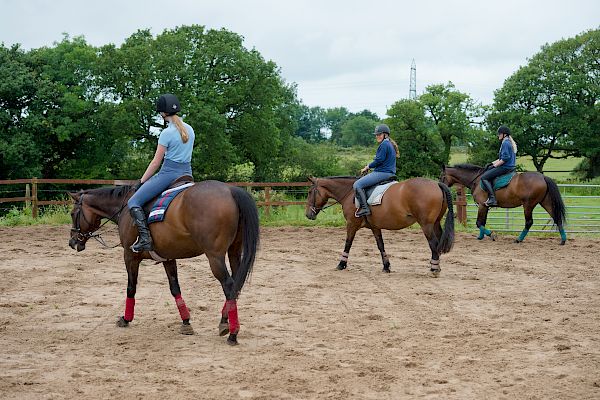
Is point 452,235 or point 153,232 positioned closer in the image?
point 153,232

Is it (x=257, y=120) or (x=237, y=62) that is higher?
(x=237, y=62)

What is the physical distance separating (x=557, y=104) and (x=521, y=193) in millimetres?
30645

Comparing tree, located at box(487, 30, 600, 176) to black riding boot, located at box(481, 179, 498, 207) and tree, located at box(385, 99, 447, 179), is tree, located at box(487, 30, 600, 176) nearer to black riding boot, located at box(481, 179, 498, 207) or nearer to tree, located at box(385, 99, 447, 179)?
tree, located at box(385, 99, 447, 179)

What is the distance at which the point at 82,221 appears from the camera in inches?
324

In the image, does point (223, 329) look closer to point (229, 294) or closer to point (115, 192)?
point (229, 294)

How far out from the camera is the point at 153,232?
7.13 m

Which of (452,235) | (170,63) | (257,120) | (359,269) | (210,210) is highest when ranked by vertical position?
(170,63)

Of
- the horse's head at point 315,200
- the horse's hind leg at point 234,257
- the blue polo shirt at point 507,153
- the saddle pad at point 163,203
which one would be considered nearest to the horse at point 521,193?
the blue polo shirt at point 507,153

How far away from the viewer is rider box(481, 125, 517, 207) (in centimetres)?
1476

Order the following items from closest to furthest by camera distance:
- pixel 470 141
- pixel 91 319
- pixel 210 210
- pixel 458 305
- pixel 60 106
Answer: pixel 210 210 < pixel 91 319 < pixel 458 305 < pixel 60 106 < pixel 470 141

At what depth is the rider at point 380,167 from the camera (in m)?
11.2

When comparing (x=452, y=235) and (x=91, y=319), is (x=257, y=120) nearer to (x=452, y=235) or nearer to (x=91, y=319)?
(x=452, y=235)

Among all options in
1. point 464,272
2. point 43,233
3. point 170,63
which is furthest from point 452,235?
point 170,63

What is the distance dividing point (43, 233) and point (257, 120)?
17828mm
